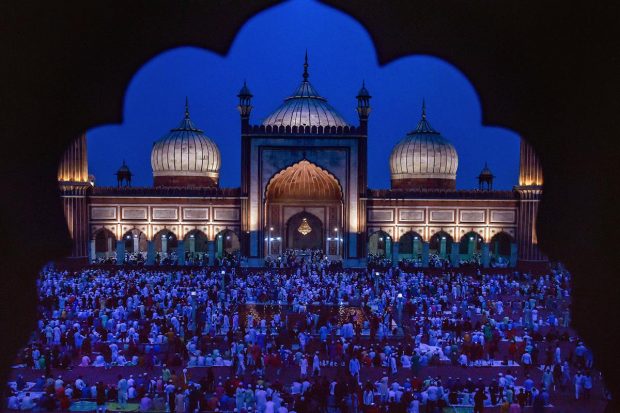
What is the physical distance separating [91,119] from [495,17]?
7.84ft

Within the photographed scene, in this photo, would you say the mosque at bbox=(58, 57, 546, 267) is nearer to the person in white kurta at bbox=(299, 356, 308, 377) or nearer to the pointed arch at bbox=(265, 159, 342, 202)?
the pointed arch at bbox=(265, 159, 342, 202)

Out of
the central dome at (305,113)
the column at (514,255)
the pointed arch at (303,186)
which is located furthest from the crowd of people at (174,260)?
the column at (514,255)

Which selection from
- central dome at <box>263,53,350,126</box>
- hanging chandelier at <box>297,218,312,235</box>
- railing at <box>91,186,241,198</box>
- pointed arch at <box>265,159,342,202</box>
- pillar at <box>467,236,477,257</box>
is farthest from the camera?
central dome at <box>263,53,350,126</box>

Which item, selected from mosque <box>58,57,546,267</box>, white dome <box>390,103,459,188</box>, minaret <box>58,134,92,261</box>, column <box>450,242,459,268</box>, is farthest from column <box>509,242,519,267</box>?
minaret <box>58,134,92,261</box>

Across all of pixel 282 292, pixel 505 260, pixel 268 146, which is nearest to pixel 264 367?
pixel 282 292

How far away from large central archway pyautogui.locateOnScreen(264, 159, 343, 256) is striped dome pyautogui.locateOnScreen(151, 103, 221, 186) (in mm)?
5759

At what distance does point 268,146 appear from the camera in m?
30.0

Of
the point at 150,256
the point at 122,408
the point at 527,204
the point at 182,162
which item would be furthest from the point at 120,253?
the point at 527,204

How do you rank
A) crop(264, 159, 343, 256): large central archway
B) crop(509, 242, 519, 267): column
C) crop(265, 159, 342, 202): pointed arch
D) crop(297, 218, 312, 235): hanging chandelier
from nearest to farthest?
crop(509, 242, 519, 267): column, crop(264, 159, 343, 256): large central archway, crop(265, 159, 342, 202): pointed arch, crop(297, 218, 312, 235): hanging chandelier

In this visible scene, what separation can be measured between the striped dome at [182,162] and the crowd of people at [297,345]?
1284cm

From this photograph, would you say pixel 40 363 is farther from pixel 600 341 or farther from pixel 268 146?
pixel 268 146

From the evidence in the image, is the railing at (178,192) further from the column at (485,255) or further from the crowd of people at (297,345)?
the column at (485,255)

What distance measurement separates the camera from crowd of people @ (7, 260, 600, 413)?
382 inches

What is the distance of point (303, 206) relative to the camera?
32656 millimetres
